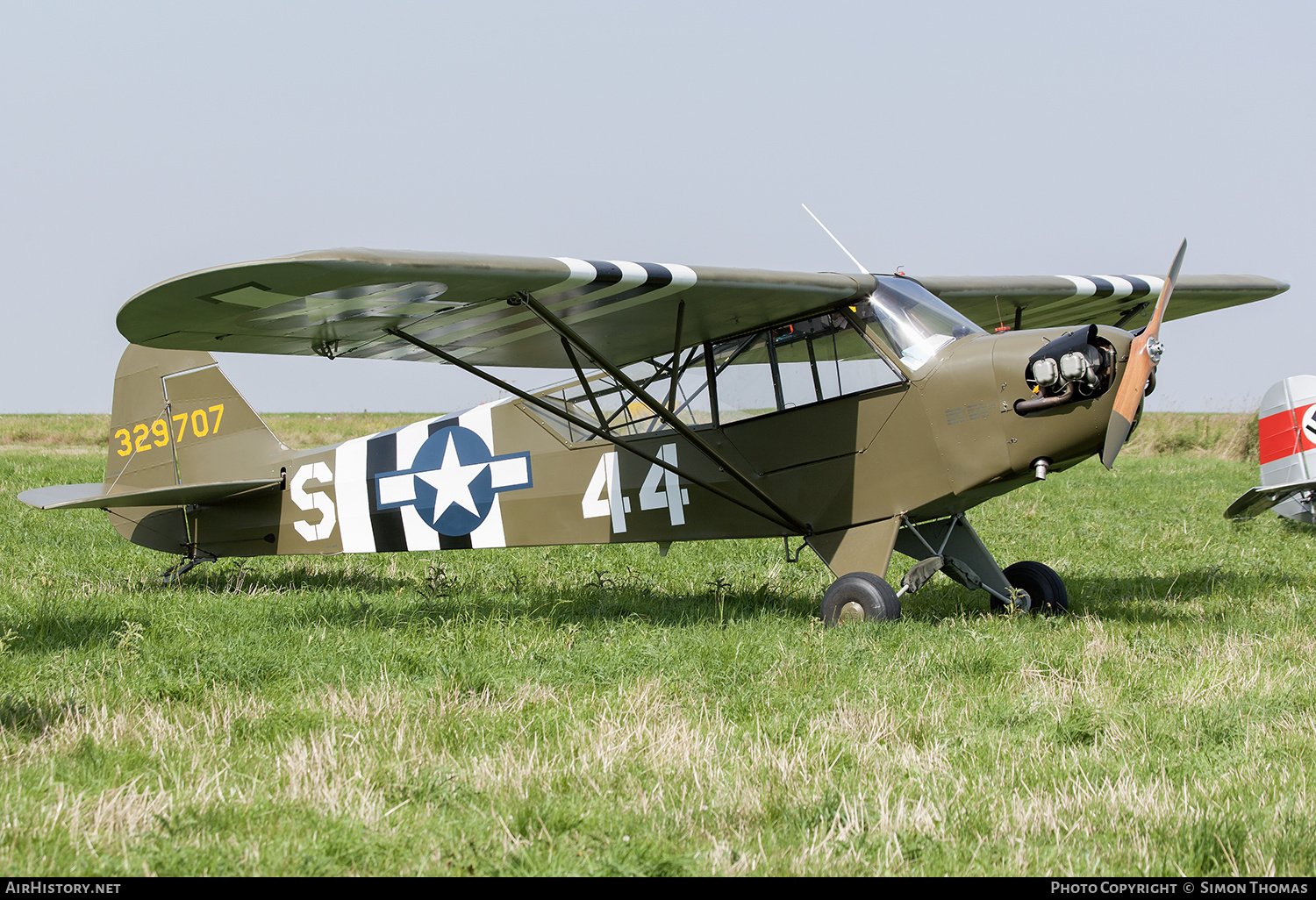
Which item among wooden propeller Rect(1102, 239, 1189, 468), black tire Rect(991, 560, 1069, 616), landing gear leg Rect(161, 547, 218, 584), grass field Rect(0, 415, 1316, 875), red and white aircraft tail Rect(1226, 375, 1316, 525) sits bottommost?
black tire Rect(991, 560, 1069, 616)

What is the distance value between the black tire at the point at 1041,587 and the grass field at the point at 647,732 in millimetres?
335

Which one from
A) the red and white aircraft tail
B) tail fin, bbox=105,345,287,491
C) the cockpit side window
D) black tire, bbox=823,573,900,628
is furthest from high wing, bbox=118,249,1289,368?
tail fin, bbox=105,345,287,491

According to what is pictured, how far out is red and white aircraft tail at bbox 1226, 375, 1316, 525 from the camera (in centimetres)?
988

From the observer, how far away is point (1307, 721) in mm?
4258

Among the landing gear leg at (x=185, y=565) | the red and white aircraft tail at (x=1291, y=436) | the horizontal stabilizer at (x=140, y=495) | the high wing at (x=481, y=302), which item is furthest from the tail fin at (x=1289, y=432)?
the landing gear leg at (x=185, y=565)

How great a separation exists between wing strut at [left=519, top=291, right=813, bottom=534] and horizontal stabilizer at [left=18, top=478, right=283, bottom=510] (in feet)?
13.9

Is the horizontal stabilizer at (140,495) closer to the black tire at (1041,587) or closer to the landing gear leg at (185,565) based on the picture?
the landing gear leg at (185,565)

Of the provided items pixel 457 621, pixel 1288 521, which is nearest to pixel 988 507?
pixel 1288 521

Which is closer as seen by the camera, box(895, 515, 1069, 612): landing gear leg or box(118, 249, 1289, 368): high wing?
box(118, 249, 1289, 368): high wing

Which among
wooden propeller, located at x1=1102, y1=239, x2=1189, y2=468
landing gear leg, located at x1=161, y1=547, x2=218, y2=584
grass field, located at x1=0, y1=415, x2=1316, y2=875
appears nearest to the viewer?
grass field, located at x1=0, y1=415, x2=1316, y2=875

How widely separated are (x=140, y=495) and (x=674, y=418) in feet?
16.3

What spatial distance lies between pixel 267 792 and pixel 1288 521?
12608 millimetres

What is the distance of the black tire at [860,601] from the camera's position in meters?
6.38

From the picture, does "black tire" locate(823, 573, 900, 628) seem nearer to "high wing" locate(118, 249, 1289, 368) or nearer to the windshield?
the windshield
